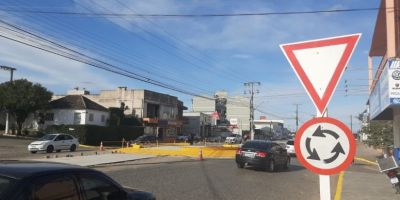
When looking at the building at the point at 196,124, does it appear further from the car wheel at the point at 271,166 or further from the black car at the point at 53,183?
the black car at the point at 53,183

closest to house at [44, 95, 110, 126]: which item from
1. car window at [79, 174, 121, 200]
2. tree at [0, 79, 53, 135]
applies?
tree at [0, 79, 53, 135]

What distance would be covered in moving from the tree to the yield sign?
2415 inches

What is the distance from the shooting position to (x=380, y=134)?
48.4 m

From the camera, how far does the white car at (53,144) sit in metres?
37.4

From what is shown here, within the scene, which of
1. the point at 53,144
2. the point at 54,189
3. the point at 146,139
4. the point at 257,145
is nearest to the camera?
the point at 54,189

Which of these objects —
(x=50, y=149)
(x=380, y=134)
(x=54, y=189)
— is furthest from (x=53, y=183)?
(x=380, y=134)

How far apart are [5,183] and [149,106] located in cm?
8078

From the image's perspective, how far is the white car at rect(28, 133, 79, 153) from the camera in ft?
123

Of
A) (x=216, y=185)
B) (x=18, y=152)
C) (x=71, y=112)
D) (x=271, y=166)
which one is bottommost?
(x=216, y=185)

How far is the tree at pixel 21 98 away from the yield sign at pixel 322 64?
2415 inches

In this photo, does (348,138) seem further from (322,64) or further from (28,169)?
(28,169)

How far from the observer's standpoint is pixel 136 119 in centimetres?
7938

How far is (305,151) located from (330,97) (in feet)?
1.91

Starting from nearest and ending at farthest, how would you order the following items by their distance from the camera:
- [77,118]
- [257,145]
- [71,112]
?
1. [257,145]
2. [77,118]
3. [71,112]
